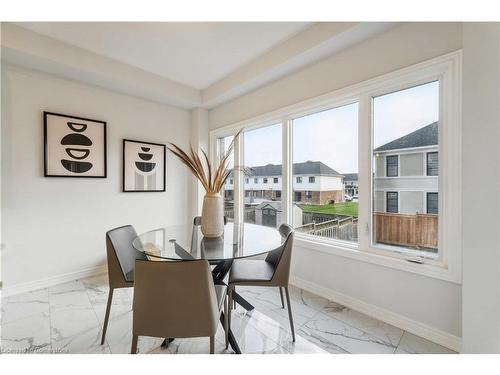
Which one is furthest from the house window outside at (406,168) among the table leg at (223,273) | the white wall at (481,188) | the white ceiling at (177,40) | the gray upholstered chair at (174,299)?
the gray upholstered chair at (174,299)

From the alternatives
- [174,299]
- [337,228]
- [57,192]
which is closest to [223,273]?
[174,299]

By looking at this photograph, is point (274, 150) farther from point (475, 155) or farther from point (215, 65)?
point (475, 155)

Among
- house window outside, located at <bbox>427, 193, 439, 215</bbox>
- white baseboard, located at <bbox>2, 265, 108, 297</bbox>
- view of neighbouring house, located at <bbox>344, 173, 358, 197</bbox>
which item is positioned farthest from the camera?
white baseboard, located at <bbox>2, 265, 108, 297</bbox>

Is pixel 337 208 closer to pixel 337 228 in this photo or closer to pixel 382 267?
pixel 337 228

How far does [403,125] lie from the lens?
1.97 meters

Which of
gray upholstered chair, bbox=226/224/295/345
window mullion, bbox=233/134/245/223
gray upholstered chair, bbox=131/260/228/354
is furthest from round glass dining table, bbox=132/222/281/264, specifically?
window mullion, bbox=233/134/245/223

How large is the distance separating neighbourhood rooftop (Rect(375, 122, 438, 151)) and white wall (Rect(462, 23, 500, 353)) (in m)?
0.45

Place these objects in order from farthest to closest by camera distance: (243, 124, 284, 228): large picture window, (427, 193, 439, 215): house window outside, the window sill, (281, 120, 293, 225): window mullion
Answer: (243, 124, 284, 228): large picture window
(281, 120, 293, 225): window mullion
(427, 193, 439, 215): house window outside
the window sill

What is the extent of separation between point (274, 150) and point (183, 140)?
1.66 metres

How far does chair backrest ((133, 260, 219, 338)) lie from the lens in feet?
3.91

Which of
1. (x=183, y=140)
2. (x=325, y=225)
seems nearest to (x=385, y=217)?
(x=325, y=225)

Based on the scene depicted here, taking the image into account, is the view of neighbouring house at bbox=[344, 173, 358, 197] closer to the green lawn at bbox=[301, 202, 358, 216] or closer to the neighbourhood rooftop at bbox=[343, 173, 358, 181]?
the neighbourhood rooftop at bbox=[343, 173, 358, 181]

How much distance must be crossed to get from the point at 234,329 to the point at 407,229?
5.34 feet

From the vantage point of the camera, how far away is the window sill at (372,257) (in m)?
1.70
